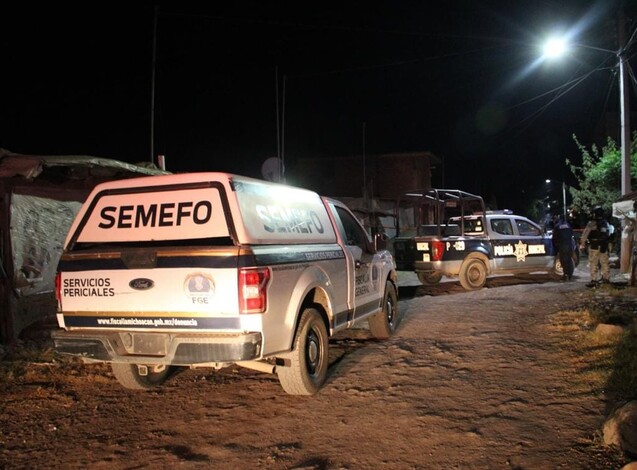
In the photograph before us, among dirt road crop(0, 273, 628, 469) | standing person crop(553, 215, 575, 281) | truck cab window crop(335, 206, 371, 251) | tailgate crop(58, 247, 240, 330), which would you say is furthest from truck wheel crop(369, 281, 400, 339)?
standing person crop(553, 215, 575, 281)

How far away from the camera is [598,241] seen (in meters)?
11.4

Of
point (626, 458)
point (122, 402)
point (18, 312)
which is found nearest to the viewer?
point (626, 458)

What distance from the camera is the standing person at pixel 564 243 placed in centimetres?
1288

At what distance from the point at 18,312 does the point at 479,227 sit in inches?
374

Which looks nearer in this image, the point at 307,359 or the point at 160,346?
the point at 160,346

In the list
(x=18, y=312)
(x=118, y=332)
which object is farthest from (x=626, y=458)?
(x=18, y=312)

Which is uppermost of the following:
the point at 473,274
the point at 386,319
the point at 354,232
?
Answer: the point at 354,232

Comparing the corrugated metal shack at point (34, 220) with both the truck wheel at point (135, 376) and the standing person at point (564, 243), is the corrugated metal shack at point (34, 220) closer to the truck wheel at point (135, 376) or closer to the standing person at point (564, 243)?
the truck wheel at point (135, 376)

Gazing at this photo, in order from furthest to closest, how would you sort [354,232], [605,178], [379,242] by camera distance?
[605,178], [379,242], [354,232]

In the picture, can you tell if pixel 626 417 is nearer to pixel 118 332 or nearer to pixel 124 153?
pixel 118 332

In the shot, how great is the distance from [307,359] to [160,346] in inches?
55.5

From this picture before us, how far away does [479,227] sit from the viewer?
12555 mm

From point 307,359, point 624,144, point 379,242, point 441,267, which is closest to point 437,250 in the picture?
point 441,267

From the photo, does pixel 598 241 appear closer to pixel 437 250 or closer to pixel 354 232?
pixel 437 250
